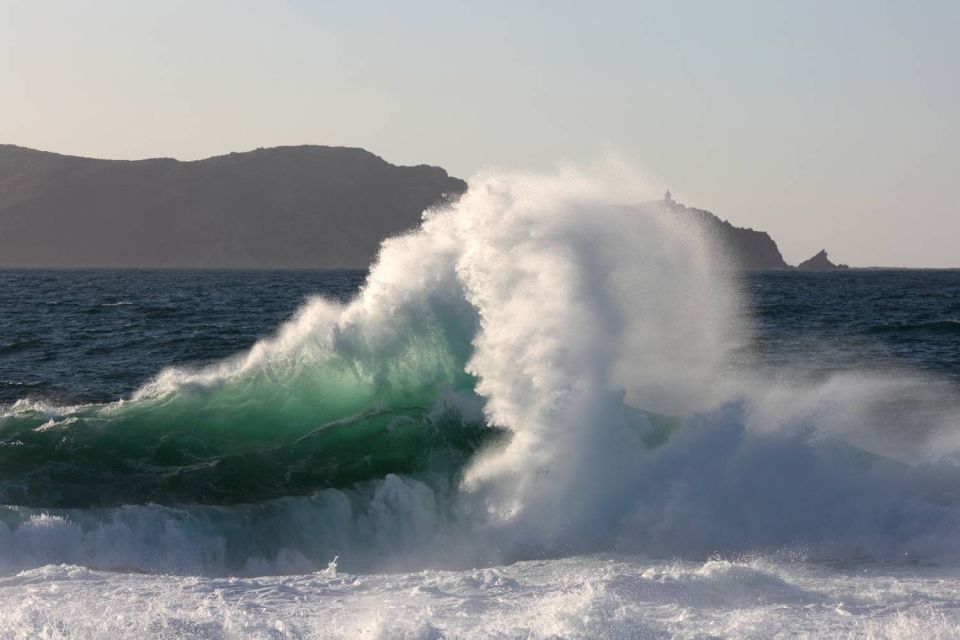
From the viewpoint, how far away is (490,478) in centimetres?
1383

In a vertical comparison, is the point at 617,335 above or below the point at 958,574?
above

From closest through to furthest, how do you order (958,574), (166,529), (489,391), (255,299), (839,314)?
(958,574) < (166,529) < (489,391) < (839,314) < (255,299)

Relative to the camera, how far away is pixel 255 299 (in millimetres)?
60469

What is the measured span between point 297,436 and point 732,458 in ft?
20.9

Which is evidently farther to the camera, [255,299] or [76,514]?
[255,299]

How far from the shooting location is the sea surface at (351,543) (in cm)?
934

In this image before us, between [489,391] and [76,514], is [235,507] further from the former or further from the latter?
[489,391]

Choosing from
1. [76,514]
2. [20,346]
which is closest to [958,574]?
[76,514]

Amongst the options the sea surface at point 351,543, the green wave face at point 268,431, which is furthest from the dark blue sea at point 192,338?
the green wave face at point 268,431

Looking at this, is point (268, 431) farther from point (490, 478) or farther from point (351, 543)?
point (490, 478)

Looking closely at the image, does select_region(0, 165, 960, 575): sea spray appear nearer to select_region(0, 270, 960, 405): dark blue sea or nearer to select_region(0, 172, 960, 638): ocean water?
select_region(0, 172, 960, 638): ocean water

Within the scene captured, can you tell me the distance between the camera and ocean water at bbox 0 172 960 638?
31.9 feet

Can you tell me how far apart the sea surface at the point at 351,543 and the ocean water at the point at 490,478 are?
4 centimetres

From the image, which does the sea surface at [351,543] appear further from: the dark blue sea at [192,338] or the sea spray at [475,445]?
the dark blue sea at [192,338]
